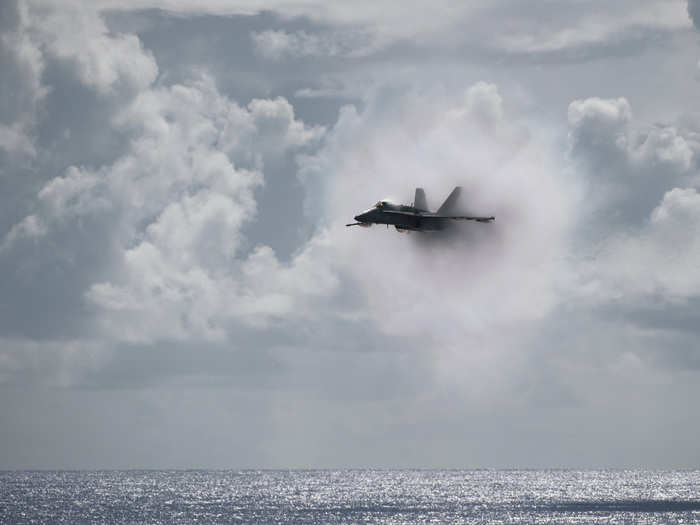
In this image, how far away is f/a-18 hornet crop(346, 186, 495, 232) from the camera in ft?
345

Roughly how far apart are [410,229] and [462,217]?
5796 millimetres

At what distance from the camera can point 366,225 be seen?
10481 cm

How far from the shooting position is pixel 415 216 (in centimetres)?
10762

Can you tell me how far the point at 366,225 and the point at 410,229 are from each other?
603 cm

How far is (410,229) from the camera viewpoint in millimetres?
108438

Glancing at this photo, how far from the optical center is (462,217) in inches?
4205

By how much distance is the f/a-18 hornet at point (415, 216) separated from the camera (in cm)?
10512

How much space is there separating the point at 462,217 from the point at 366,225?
34.3 feet
